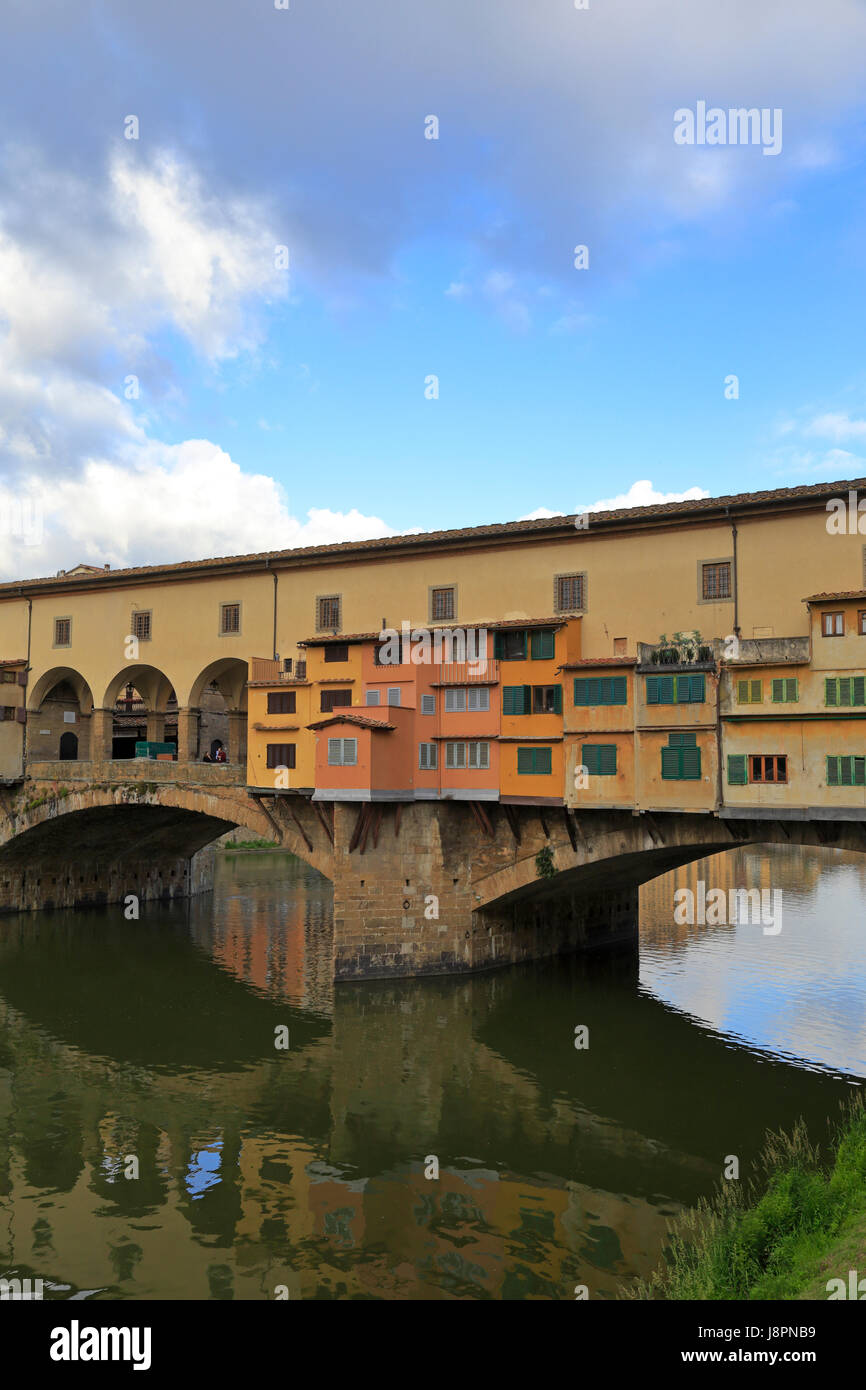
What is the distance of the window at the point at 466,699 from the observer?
29.2 m

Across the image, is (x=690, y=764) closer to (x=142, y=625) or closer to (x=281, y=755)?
(x=281, y=755)

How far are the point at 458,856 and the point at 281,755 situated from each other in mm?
7227

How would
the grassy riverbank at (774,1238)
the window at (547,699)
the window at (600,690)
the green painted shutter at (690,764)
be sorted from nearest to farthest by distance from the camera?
1. the grassy riverbank at (774,1238)
2. the green painted shutter at (690,764)
3. the window at (600,690)
4. the window at (547,699)

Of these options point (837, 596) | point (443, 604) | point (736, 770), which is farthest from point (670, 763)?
point (443, 604)

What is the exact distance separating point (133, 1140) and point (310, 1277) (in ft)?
22.4

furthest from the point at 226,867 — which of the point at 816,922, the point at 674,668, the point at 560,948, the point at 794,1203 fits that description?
the point at 794,1203

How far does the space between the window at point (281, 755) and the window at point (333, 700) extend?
6.36 ft

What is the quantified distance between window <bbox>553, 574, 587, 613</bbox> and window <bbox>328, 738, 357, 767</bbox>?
769 cm

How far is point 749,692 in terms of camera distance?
24266 mm

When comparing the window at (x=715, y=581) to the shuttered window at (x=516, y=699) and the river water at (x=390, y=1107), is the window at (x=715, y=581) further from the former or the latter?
the river water at (x=390, y=1107)

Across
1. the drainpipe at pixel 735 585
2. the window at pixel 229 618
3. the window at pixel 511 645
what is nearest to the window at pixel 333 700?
the window at pixel 511 645
